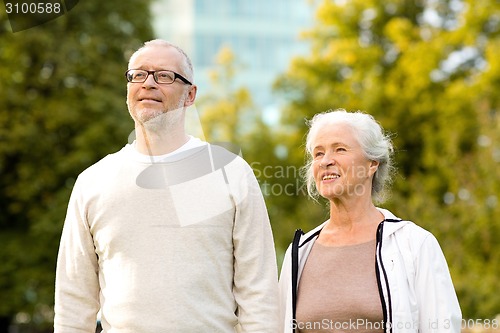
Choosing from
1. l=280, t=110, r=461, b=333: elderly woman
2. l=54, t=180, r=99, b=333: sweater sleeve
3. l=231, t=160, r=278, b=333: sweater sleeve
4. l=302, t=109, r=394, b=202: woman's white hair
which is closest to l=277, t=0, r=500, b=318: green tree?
l=302, t=109, r=394, b=202: woman's white hair

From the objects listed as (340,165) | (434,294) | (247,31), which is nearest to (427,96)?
(340,165)

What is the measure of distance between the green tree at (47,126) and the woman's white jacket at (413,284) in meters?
14.2

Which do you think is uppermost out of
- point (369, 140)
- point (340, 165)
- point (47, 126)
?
point (47, 126)

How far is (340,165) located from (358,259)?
0.44 meters

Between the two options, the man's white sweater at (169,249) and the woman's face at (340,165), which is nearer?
the man's white sweater at (169,249)

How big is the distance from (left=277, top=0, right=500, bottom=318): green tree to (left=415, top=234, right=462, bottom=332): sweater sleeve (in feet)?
33.8

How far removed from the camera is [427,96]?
818 inches

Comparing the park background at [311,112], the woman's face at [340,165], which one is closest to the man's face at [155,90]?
the woman's face at [340,165]

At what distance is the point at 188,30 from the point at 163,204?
162 feet

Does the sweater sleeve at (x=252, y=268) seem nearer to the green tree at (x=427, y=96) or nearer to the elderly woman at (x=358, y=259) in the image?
the elderly woman at (x=358, y=259)

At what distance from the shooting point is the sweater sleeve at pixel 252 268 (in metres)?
3.78

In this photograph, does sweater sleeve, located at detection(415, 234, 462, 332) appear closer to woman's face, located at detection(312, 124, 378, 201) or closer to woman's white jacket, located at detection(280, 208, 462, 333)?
woman's white jacket, located at detection(280, 208, 462, 333)

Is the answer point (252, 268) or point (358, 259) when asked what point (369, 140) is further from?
point (252, 268)

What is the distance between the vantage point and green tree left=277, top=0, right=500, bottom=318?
1502cm
